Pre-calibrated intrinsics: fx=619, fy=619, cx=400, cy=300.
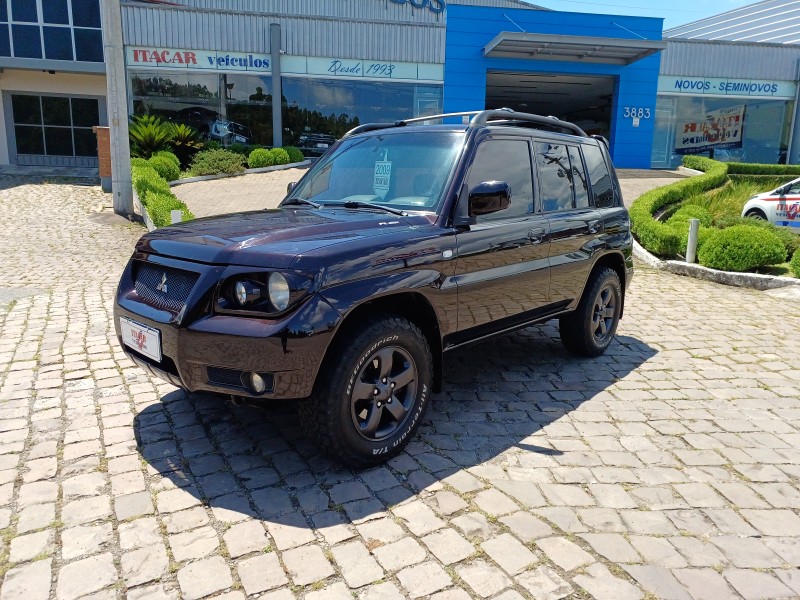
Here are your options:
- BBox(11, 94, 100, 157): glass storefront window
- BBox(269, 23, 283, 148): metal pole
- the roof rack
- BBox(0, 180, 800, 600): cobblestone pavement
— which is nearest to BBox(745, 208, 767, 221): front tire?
BBox(0, 180, 800, 600): cobblestone pavement

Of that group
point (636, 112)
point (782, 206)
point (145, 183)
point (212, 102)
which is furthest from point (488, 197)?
point (636, 112)

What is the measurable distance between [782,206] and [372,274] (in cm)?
1263

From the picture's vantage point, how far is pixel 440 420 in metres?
4.15

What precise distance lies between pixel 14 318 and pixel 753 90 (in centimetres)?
3098

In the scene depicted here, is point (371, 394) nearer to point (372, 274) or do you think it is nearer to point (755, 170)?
point (372, 274)

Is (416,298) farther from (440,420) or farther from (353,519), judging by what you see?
(353,519)

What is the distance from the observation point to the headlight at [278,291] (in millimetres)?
3000

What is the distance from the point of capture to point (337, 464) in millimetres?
3430

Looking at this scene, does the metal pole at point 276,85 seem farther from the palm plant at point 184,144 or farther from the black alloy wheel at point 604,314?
the black alloy wheel at point 604,314

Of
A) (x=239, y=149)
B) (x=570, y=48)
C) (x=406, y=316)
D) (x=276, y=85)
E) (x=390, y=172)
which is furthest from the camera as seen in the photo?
(x=276, y=85)

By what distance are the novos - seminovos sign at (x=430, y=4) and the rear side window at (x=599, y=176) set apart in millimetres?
30598

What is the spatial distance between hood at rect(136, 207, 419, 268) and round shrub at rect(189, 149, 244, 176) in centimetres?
1713

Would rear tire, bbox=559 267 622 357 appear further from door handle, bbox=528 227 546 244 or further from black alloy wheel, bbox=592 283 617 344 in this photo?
door handle, bbox=528 227 546 244

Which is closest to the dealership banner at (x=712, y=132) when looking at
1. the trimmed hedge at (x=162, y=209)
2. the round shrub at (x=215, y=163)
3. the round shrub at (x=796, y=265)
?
the round shrub at (x=215, y=163)
